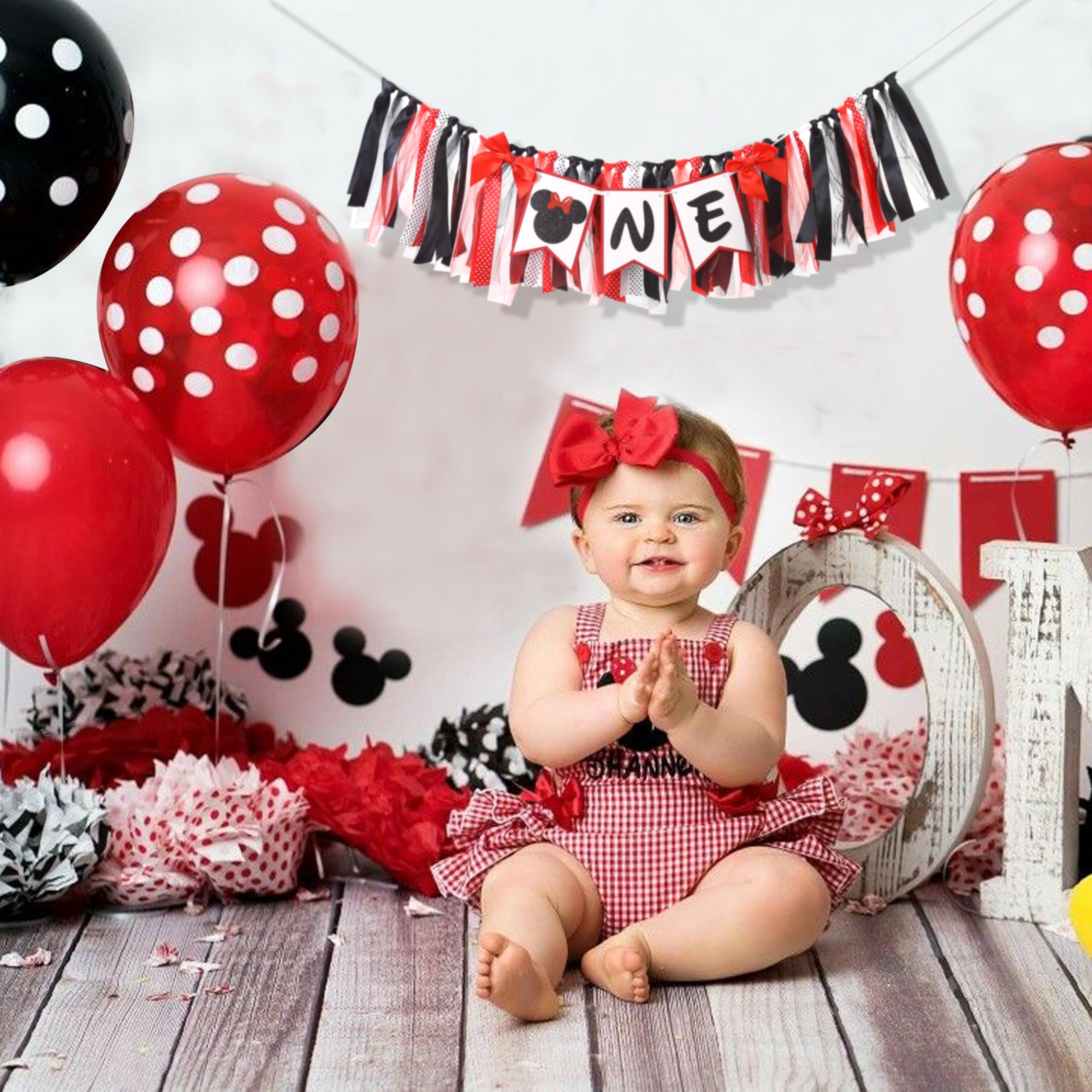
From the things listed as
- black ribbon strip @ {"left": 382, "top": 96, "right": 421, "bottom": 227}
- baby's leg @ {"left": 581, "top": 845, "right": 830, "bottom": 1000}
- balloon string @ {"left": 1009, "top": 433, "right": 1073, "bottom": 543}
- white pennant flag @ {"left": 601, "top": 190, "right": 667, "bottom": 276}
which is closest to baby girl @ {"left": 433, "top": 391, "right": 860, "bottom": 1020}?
baby's leg @ {"left": 581, "top": 845, "right": 830, "bottom": 1000}

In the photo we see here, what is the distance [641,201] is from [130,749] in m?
1.10

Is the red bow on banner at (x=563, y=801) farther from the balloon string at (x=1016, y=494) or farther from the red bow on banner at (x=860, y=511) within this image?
the balloon string at (x=1016, y=494)

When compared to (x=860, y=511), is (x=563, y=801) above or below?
below

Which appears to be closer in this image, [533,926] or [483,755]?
[533,926]

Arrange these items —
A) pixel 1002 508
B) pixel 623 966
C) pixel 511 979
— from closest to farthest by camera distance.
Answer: pixel 511 979 < pixel 623 966 < pixel 1002 508

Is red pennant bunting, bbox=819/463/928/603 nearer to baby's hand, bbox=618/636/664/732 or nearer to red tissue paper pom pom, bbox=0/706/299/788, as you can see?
baby's hand, bbox=618/636/664/732

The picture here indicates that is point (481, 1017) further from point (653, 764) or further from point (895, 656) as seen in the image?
point (895, 656)

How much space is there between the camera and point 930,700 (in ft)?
7.27

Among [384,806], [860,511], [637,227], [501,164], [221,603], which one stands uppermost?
[501,164]

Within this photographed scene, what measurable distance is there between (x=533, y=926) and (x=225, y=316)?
2.76ft

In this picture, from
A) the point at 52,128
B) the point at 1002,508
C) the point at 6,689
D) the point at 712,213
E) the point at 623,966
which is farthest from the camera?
the point at 6,689

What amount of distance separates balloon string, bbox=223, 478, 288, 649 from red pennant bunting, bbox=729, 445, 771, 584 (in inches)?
27.9

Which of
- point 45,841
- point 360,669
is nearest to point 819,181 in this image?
point 360,669

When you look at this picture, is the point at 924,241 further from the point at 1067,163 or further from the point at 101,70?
the point at 101,70
